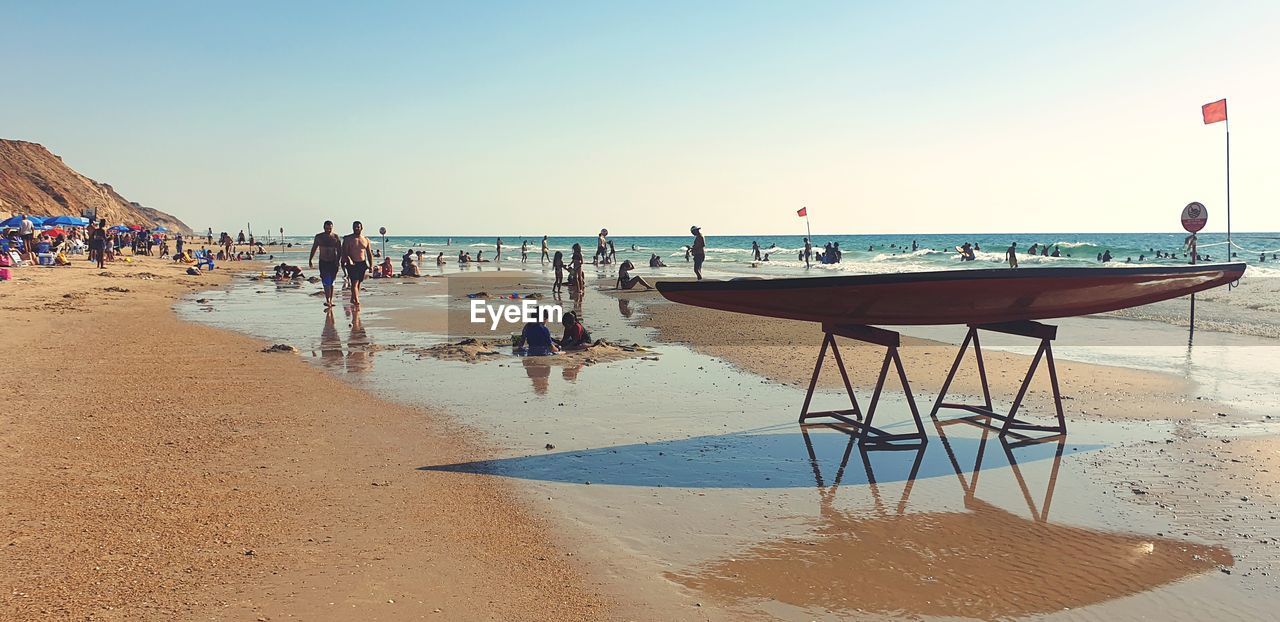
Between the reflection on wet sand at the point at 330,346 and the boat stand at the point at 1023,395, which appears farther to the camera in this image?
the reflection on wet sand at the point at 330,346

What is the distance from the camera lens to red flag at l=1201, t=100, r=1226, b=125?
14.0m

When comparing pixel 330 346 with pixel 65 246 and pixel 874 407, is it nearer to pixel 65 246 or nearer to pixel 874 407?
pixel 874 407

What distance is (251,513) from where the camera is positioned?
15.0 ft

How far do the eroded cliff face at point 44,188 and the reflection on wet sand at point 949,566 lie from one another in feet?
235

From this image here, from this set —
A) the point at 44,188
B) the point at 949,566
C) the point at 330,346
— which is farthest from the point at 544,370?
the point at 44,188

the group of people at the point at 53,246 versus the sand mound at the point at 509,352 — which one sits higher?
the group of people at the point at 53,246

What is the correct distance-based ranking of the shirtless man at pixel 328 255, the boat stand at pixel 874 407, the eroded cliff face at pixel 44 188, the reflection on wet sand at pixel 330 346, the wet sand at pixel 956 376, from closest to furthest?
the boat stand at pixel 874 407 → the wet sand at pixel 956 376 → the reflection on wet sand at pixel 330 346 → the shirtless man at pixel 328 255 → the eroded cliff face at pixel 44 188

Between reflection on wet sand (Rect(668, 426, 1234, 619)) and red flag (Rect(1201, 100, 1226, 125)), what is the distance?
42.8 ft

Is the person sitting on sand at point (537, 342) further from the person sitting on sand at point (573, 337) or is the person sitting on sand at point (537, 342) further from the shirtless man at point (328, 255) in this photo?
the shirtless man at point (328, 255)

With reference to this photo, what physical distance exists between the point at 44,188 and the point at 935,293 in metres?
90.9

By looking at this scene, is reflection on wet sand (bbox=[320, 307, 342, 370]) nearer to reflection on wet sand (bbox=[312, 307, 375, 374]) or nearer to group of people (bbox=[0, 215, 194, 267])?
reflection on wet sand (bbox=[312, 307, 375, 374])

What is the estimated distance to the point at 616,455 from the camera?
6094 millimetres

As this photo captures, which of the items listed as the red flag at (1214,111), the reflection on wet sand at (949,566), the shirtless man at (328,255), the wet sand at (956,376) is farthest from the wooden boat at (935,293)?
the shirtless man at (328,255)

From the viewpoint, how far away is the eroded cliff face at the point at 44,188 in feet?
216
